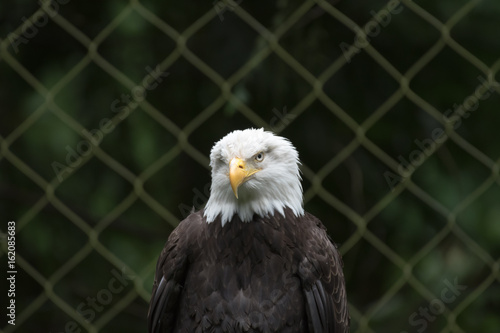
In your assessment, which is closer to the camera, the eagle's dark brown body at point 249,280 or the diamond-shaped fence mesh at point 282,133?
the eagle's dark brown body at point 249,280

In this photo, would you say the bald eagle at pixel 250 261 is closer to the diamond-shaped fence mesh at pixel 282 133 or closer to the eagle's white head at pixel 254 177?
the eagle's white head at pixel 254 177

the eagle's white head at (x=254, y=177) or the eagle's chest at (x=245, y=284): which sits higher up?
the eagle's white head at (x=254, y=177)

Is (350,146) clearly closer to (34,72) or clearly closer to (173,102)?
(173,102)

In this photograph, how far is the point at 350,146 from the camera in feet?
6.63

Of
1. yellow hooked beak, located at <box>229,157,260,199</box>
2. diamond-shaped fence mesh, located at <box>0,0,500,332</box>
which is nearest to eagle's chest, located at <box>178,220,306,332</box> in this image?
yellow hooked beak, located at <box>229,157,260,199</box>

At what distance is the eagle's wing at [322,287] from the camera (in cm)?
162

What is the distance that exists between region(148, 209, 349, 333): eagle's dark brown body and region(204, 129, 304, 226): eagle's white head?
0.08 feet

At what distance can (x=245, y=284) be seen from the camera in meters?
1.62

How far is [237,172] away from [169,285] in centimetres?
27

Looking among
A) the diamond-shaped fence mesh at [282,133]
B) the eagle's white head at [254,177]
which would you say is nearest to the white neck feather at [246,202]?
the eagle's white head at [254,177]

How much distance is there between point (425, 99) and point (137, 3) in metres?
0.74

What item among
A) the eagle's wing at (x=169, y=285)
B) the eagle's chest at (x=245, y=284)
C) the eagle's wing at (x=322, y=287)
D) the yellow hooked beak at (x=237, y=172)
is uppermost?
the yellow hooked beak at (x=237, y=172)

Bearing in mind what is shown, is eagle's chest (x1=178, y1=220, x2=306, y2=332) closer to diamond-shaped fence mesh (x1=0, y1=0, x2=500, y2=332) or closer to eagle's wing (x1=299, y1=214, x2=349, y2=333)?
eagle's wing (x1=299, y1=214, x2=349, y2=333)

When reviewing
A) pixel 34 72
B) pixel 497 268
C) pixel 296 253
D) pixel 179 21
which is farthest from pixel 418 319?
pixel 34 72
